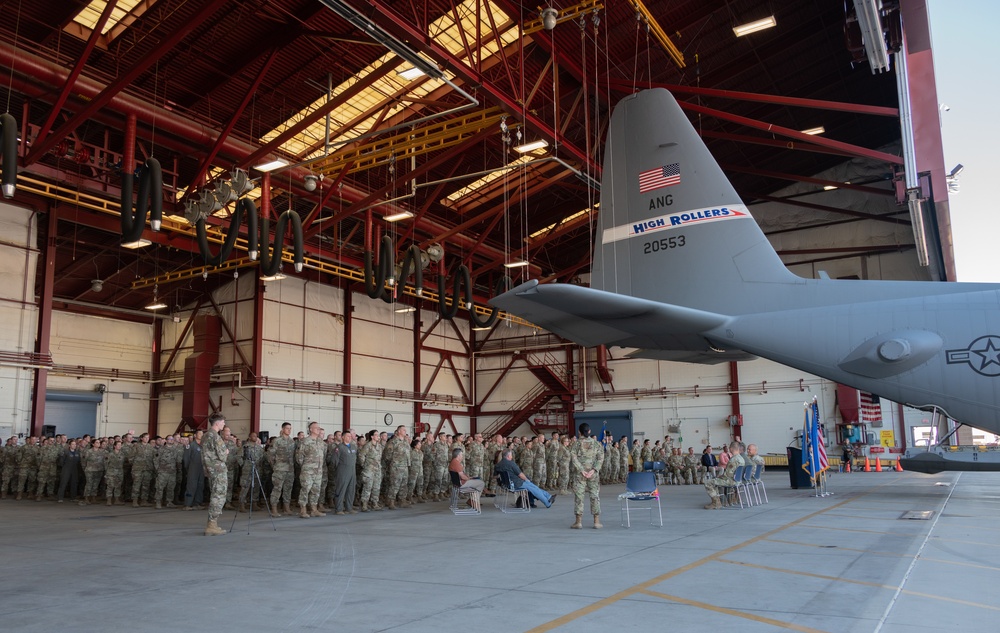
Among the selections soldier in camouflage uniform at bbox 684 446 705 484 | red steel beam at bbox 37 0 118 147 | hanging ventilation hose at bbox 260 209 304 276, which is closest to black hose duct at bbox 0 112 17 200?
red steel beam at bbox 37 0 118 147

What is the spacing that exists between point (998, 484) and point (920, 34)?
1036 centimetres

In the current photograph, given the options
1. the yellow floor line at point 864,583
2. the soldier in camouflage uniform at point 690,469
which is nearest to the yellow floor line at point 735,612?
the yellow floor line at point 864,583

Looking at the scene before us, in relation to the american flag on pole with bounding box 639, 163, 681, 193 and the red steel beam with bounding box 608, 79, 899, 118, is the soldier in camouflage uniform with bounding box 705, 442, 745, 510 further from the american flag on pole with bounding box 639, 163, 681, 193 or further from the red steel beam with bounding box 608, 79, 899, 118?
the red steel beam with bounding box 608, 79, 899, 118

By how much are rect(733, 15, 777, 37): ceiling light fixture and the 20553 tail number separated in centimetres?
1194

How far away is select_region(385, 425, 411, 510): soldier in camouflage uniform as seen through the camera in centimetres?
1403

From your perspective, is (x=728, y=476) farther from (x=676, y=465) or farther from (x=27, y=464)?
(x=27, y=464)

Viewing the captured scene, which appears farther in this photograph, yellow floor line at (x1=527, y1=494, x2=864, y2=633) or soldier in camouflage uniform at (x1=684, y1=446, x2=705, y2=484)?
soldier in camouflage uniform at (x1=684, y1=446, x2=705, y2=484)

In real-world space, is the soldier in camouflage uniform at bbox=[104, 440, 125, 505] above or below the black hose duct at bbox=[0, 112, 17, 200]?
below

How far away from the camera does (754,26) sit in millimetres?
18578

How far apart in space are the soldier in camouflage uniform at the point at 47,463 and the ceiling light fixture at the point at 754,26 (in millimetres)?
20576

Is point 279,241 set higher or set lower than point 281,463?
higher

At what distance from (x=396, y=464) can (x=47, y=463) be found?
9901 millimetres

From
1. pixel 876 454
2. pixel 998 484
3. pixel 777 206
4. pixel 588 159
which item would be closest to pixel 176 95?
pixel 588 159

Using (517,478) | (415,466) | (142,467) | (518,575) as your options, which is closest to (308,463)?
(415,466)
